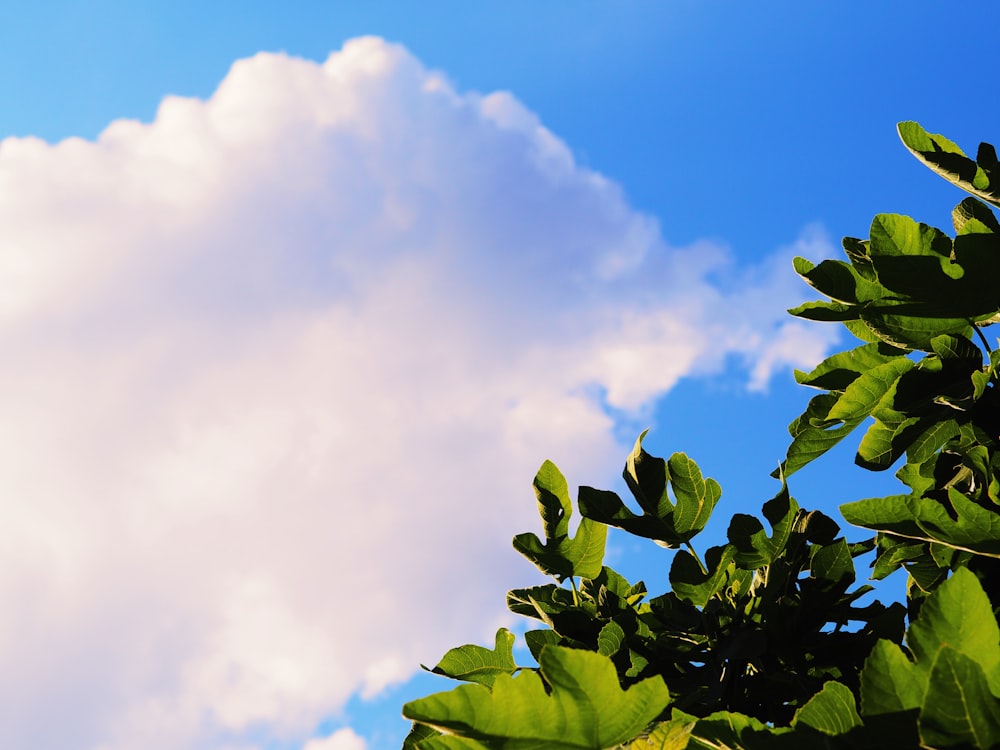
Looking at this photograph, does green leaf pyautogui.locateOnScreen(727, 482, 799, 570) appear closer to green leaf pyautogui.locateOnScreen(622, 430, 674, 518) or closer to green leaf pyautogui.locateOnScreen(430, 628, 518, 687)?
green leaf pyautogui.locateOnScreen(622, 430, 674, 518)

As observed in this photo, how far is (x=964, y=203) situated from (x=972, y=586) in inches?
57.6

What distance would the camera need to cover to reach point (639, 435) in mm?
2703

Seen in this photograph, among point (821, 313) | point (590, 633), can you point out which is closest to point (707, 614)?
point (590, 633)

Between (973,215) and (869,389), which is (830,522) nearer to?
(869,389)

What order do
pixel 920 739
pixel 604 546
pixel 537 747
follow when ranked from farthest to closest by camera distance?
pixel 604 546 < pixel 537 747 < pixel 920 739

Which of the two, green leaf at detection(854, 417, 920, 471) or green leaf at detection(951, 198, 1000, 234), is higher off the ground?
green leaf at detection(951, 198, 1000, 234)

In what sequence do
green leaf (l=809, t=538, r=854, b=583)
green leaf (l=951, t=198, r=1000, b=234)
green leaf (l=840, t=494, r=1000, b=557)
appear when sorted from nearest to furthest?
green leaf (l=840, t=494, r=1000, b=557) < green leaf (l=951, t=198, r=1000, b=234) < green leaf (l=809, t=538, r=854, b=583)

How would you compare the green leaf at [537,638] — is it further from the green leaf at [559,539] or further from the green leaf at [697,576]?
the green leaf at [697,576]

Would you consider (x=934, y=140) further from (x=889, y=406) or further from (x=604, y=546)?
(x=604, y=546)

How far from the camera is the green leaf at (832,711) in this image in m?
1.38

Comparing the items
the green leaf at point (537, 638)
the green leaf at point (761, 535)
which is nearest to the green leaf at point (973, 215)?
the green leaf at point (761, 535)

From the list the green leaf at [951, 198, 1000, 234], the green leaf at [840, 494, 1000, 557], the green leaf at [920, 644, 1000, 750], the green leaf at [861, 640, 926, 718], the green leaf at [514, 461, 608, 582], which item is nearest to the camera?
the green leaf at [920, 644, 1000, 750]

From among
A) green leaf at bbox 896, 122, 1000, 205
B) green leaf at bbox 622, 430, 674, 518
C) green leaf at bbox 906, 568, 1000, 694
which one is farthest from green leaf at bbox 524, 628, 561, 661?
green leaf at bbox 896, 122, 1000, 205

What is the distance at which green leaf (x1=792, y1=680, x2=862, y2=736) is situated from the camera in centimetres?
138
